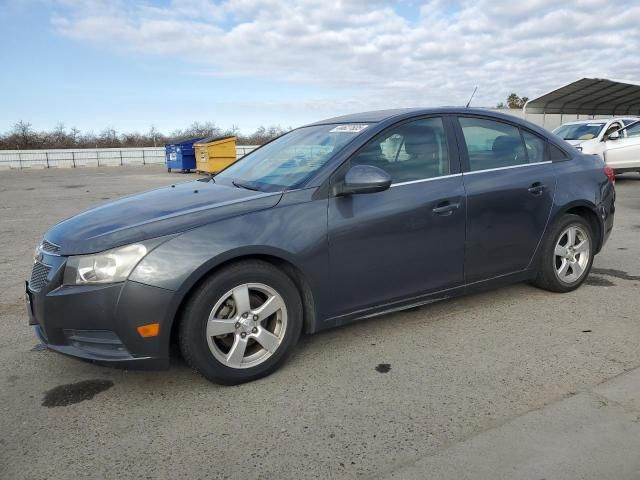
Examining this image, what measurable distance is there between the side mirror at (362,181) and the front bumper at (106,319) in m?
1.21

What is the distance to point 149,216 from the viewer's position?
9.95ft

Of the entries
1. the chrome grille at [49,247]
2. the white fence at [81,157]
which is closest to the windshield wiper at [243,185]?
the chrome grille at [49,247]

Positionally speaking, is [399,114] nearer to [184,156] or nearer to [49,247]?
[49,247]

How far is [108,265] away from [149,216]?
42 cm

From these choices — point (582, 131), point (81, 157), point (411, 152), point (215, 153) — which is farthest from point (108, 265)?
point (81, 157)

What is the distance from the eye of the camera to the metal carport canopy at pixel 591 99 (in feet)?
84.5

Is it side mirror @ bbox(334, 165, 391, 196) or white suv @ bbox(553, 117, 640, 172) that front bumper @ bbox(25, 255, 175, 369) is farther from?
white suv @ bbox(553, 117, 640, 172)

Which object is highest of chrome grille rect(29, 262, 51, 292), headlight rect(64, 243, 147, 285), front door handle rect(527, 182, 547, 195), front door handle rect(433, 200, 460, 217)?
front door handle rect(527, 182, 547, 195)

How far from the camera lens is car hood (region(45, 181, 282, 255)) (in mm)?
2811

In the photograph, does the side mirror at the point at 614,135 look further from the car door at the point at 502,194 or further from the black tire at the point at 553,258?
the car door at the point at 502,194

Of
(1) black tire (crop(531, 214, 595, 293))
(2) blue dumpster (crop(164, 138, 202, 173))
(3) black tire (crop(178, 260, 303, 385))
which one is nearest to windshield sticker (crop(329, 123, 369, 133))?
(3) black tire (crop(178, 260, 303, 385))

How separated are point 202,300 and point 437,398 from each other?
1382 mm

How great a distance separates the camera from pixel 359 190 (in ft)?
10.6

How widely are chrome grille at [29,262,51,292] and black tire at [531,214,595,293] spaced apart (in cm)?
361
